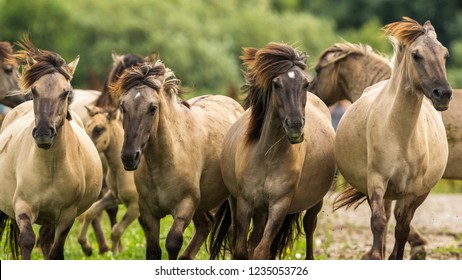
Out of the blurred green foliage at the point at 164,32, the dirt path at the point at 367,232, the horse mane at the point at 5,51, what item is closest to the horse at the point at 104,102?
the horse mane at the point at 5,51

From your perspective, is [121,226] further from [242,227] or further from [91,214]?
[242,227]

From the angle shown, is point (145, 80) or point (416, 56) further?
point (145, 80)

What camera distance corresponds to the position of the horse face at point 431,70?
32.6ft

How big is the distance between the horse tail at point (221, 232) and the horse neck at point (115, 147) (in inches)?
82.9

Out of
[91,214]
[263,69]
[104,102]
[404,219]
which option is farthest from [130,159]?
[104,102]

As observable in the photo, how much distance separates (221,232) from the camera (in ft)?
40.7

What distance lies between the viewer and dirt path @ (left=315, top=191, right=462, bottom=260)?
14.4 m

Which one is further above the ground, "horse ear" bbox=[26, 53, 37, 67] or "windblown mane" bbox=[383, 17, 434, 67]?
"windblown mane" bbox=[383, 17, 434, 67]

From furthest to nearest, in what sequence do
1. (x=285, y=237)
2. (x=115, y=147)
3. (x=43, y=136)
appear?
(x=115, y=147) < (x=285, y=237) < (x=43, y=136)

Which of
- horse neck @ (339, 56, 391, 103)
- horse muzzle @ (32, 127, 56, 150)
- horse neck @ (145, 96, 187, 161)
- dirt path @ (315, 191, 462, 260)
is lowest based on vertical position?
dirt path @ (315, 191, 462, 260)

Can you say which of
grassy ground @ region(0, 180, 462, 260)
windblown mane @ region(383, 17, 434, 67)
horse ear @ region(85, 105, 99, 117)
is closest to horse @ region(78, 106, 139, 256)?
horse ear @ region(85, 105, 99, 117)

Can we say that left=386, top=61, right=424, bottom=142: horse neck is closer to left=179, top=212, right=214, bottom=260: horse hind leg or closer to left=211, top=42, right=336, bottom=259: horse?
left=211, top=42, right=336, bottom=259: horse

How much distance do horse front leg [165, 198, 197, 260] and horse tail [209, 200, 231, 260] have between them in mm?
1351

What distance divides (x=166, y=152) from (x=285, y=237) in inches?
70.2
